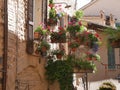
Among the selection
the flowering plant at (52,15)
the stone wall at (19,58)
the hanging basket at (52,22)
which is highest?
the flowering plant at (52,15)

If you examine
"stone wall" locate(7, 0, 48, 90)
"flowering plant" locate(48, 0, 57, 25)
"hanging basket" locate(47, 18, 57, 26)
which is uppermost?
"flowering plant" locate(48, 0, 57, 25)

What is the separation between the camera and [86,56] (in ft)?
42.9

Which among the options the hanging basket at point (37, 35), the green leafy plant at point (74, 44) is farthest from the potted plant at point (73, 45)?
the hanging basket at point (37, 35)

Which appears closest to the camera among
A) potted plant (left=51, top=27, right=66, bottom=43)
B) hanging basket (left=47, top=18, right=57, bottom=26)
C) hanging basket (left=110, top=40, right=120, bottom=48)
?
hanging basket (left=110, top=40, right=120, bottom=48)

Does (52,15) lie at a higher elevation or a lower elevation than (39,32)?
higher

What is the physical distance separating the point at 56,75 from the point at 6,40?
3378mm

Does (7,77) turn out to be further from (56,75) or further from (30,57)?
(56,75)

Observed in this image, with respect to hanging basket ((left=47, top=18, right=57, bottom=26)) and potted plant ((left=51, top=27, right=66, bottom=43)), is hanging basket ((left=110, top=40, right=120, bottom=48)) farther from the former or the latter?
hanging basket ((left=47, top=18, right=57, bottom=26))

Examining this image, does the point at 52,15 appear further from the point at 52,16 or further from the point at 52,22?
the point at 52,22

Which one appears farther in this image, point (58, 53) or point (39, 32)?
point (58, 53)

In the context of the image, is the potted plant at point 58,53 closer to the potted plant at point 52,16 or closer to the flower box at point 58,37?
the flower box at point 58,37

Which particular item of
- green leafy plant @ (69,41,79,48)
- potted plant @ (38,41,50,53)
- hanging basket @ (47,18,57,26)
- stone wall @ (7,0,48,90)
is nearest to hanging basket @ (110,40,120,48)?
stone wall @ (7,0,48,90)

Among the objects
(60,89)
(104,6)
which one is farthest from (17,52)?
(104,6)

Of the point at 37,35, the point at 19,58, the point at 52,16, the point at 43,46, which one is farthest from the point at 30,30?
the point at 52,16
